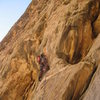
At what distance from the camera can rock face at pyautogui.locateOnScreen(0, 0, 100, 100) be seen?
13.9 metres

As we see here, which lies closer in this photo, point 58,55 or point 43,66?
point 58,55

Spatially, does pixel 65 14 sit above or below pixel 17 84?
above

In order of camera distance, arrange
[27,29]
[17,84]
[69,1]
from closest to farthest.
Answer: [69,1] < [17,84] < [27,29]

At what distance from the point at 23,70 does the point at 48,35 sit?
14.3 ft

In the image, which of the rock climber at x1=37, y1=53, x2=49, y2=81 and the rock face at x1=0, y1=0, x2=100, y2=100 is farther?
the rock climber at x1=37, y1=53, x2=49, y2=81

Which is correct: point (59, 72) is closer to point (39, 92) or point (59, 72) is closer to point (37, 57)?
point (39, 92)

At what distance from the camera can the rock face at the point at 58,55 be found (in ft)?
45.6

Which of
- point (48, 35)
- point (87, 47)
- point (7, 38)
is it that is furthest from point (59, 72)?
A: point (7, 38)

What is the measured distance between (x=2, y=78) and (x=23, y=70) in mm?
1876

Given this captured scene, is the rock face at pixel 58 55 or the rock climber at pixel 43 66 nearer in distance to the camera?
the rock face at pixel 58 55

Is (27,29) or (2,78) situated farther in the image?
(27,29)

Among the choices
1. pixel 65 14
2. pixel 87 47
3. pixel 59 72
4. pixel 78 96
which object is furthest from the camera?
pixel 65 14

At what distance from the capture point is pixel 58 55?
1719cm

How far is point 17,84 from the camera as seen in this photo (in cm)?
2191
